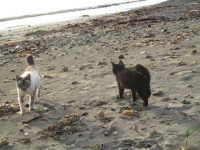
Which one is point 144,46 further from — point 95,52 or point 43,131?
point 43,131

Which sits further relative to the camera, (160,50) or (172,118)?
(160,50)

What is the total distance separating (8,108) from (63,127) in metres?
1.94

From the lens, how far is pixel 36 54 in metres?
13.1

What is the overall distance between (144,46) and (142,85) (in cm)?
638

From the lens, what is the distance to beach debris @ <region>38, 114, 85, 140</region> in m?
4.96

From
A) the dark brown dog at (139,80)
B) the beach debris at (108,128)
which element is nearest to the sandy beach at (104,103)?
the beach debris at (108,128)

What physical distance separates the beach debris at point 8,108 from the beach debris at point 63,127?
1.49 metres

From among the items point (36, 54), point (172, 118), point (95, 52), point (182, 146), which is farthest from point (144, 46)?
point (182, 146)

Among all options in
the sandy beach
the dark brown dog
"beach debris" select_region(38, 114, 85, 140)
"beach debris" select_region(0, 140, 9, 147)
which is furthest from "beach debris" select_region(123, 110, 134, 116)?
"beach debris" select_region(0, 140, 9, 147)

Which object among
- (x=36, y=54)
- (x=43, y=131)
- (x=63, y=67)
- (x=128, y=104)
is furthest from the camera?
(x=36, y=54)

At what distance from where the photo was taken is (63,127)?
204 inches

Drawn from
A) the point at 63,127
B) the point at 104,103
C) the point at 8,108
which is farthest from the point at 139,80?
the point at 8,108

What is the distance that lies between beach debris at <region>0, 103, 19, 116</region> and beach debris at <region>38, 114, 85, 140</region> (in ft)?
4.90

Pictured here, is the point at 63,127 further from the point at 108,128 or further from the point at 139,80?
the point at 139,80
